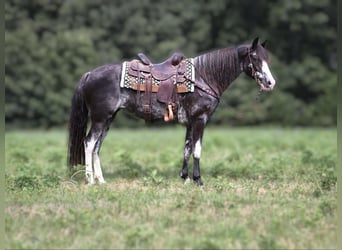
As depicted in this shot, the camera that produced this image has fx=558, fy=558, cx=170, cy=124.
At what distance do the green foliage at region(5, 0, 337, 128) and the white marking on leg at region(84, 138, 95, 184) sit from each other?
20.4 metres

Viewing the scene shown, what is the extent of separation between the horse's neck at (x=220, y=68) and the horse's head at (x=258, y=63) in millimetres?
156

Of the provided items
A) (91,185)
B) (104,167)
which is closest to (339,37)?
(91,185)

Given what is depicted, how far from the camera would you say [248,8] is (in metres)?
32.7

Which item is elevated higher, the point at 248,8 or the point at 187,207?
the point at 248,8

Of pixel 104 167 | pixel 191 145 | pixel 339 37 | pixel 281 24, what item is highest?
pixel 281 24

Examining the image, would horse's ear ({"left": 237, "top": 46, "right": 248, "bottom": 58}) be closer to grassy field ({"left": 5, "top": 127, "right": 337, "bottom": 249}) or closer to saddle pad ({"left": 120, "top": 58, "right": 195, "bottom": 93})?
saddle pad ({"left": 120, "top": 58, "right": 195, "bottom": 93})

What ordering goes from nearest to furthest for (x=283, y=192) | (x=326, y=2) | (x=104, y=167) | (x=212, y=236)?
(x=212, y=236) < (x=283, y=192) < (x=104, y=167) < (x=326, y=2)

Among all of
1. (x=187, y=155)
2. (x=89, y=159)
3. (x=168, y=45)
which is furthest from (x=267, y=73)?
(x=168, y=45)

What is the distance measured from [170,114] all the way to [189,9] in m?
24.7

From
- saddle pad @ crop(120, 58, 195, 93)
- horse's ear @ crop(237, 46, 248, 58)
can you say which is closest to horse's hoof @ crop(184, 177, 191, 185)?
saddle pad @ crop(120, 58, 195, 93)

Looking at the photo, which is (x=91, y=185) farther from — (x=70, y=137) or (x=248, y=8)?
(x=248, y=8)

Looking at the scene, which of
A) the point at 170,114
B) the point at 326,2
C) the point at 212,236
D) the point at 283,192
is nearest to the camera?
the point at 212,236

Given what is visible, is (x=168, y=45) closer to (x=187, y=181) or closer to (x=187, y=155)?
(x=187, y=155)

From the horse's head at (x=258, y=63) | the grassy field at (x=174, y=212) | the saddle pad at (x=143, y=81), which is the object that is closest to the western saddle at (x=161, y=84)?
the saddle pad at (x=143, y=81)
